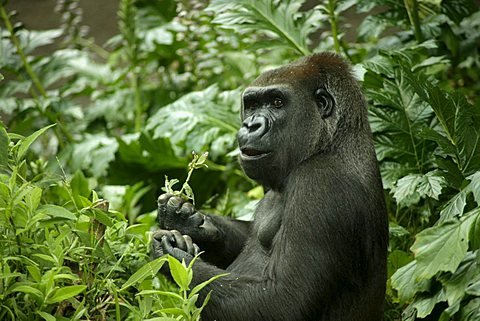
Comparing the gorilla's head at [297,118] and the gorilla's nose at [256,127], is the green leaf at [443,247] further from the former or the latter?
the gorilla's nose at [256,127]

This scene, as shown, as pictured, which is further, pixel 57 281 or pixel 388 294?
pixel 388 294

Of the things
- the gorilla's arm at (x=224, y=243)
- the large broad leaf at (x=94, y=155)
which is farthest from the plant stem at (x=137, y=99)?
the gorilla's arm at (x=224, y=243)

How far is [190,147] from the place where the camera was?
5.50 meters

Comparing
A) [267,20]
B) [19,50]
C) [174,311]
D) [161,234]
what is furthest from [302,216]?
[19,50]

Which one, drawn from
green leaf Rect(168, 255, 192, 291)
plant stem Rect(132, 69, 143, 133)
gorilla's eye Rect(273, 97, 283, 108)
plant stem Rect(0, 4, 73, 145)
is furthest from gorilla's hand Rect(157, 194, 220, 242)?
plant stem Rect(132, 69, 143, 133)

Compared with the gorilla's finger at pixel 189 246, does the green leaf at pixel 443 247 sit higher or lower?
higher

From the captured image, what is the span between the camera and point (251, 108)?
370 centimetres

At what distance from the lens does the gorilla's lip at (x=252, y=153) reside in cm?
347

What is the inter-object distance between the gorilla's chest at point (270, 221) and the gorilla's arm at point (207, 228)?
0.25 metres

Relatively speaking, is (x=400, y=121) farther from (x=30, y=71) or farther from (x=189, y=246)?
(x=30, y=71)

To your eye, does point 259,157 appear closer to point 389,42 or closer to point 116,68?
point 389,42

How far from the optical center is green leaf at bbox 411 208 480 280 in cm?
286

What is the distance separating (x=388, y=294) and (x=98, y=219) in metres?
1.75

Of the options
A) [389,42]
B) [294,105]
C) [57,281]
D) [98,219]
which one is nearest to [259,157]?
[294,105]
